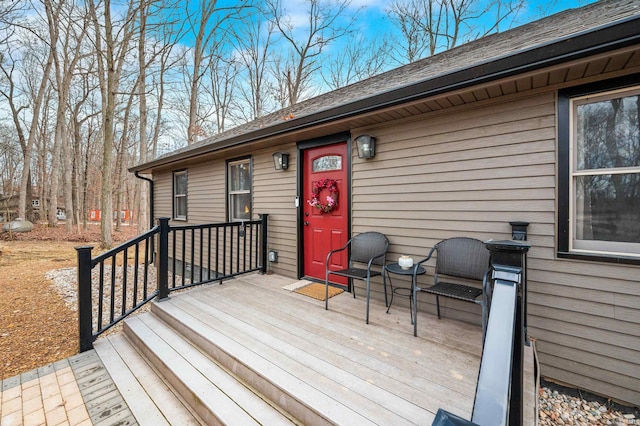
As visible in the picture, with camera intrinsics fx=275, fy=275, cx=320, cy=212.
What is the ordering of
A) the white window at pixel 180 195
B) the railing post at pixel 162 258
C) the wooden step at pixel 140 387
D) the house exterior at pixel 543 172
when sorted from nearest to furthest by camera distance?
the wooden step at pixel 140 387, the house exterior at pixel 543 172, the railing post at pixel 162 258, the white window at pixel 180 195

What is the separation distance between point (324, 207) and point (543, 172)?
2.36 metres

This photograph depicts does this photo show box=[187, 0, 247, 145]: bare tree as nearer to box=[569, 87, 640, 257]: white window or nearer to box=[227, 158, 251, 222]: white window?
box=[227, 158, 251, 222]: white window

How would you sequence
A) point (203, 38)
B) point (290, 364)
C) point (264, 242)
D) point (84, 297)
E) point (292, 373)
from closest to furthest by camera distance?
point (292, 373), point (290, 364), point (84, 297), point (264, 242), point (203, 38)

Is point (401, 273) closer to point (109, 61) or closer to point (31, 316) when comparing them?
point (31, 316)

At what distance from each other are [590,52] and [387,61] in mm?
9432

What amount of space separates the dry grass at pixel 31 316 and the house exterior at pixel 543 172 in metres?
3.63

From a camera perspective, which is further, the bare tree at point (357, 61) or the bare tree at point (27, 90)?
the bare tree at point (27, 90)

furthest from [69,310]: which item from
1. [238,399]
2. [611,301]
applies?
[611,301]

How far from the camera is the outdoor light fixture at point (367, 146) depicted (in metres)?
3.19

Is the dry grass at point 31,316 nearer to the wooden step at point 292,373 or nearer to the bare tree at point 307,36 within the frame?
the wooden step at point 292,373

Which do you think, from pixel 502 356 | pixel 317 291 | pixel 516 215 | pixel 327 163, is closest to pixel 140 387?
pixel 317 291

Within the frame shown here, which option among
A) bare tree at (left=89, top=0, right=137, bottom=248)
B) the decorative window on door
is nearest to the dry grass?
bare tree at (left=89, top=0, right=137, bottom=248)

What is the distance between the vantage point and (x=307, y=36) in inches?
416

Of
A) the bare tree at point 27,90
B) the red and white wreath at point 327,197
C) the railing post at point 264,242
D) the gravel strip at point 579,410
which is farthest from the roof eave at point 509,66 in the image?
the bare tree at point 27,90
